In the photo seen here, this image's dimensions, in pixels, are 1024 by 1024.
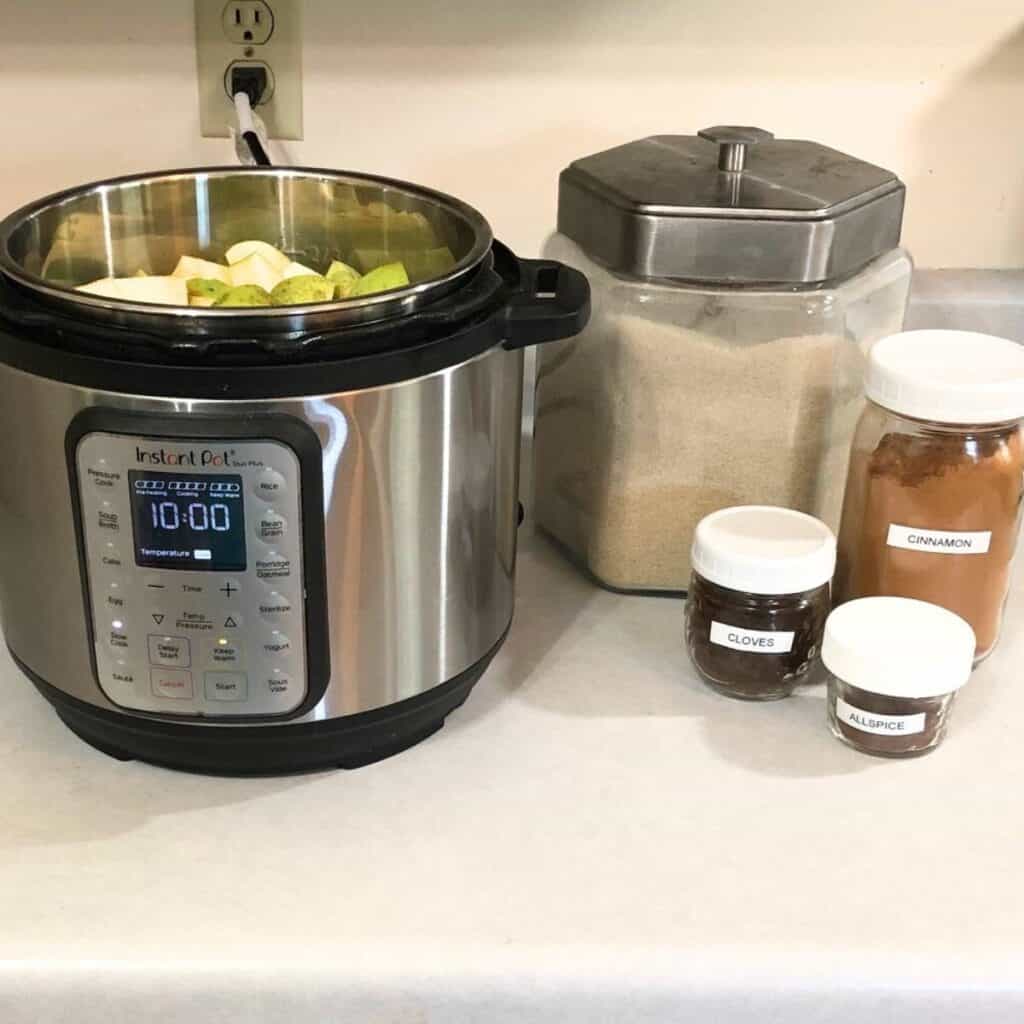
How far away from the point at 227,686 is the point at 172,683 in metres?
0.03

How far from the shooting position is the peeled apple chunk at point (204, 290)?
2.52ft

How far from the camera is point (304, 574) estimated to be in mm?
668

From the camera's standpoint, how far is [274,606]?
2.20ft

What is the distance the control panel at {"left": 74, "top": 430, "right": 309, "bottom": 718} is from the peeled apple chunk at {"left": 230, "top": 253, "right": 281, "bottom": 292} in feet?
0.67

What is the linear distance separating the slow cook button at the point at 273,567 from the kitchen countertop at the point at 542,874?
14 cm

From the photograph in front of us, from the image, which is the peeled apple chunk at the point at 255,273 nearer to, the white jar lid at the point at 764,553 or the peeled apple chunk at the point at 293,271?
the peeled apple chunk at the point at 293,271

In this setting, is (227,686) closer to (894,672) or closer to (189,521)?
(189,521)

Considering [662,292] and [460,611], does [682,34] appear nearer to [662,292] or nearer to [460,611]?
[662,292]

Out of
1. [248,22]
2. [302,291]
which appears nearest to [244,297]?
[302,291]

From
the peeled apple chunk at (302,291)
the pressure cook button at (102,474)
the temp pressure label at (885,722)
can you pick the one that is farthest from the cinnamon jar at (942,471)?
the pressure cook button at (102,474)

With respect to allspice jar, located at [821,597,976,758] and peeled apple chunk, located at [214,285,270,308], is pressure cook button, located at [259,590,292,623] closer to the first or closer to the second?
peeled apple chunk, located at [214,285,270,308]

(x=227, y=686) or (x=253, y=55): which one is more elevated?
(x=253, y=55)

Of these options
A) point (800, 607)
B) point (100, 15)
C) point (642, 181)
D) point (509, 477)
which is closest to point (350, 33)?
point (100, 15)

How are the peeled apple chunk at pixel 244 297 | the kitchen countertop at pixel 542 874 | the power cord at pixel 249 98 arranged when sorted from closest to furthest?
the kitchen countertop at pixel 542 874 < the peeled apple chunk at pixel 244 297 < the power cord at pixel 249 98
